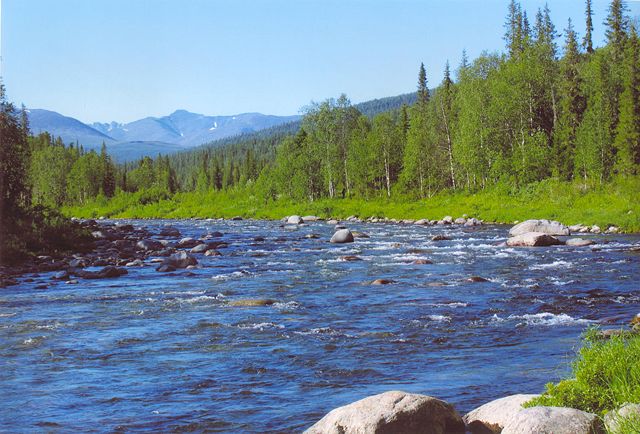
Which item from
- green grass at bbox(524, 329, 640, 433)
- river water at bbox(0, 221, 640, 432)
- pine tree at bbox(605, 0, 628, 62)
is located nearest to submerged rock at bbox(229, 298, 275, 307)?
river water at bbox(0, 221, 640, 432)

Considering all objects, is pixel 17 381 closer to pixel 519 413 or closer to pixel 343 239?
pixel 519 413

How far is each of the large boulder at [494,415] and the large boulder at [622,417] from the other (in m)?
1.24

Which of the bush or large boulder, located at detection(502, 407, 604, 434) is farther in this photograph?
the bush

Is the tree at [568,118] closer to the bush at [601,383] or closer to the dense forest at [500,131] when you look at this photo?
the dense forest at [500,131]

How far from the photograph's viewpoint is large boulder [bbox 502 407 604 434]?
6.71 m

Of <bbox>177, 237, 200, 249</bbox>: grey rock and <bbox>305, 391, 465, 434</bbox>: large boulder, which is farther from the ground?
<bbox>177, 237, 200, 249</bbox>: grey rock

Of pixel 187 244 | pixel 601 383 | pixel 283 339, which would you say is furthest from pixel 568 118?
pixel 601 383

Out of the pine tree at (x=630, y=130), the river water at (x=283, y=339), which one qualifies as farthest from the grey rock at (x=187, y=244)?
the pine tree at (x=630, y=130)

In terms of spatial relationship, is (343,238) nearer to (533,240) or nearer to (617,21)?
(533,240)

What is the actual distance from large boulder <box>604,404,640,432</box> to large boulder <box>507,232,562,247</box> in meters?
25.9

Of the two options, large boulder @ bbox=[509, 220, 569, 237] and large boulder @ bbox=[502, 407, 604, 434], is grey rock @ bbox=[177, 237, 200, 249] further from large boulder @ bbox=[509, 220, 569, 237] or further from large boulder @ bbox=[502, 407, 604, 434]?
large boulder @ bbox=[502, 407, 604, 434]

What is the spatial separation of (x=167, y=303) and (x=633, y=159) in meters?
45.0

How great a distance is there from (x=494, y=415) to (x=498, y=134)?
59.6 meters

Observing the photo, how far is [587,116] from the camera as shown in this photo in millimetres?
56719
